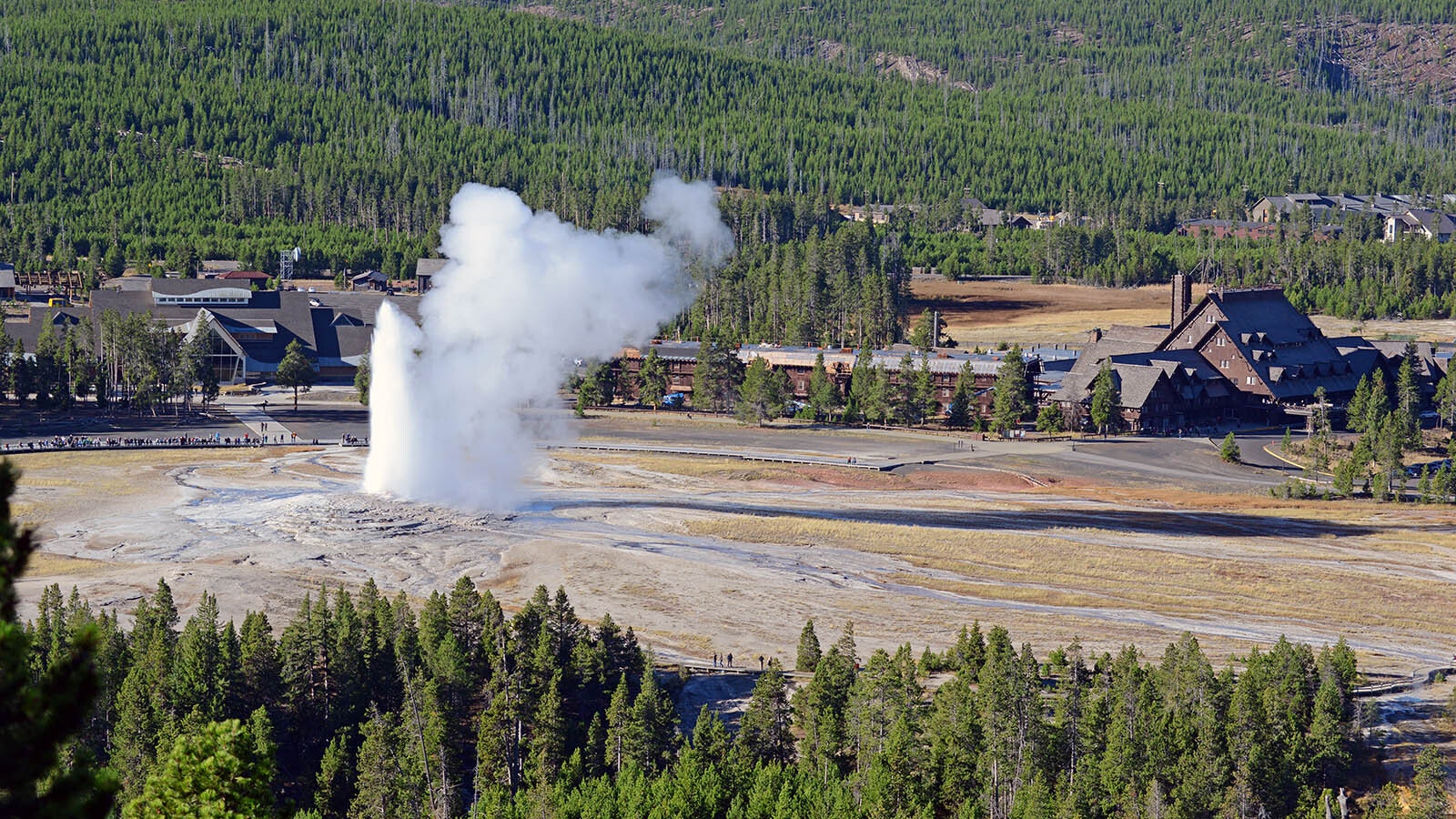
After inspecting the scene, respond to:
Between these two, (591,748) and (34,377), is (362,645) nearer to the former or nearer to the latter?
(591,748)

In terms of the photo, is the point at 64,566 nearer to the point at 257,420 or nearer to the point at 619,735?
the point at 619,735

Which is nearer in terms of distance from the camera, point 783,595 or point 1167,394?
point 783,595

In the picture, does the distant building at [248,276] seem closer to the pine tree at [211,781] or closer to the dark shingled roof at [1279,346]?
the dark shingled roof at [1279,346]

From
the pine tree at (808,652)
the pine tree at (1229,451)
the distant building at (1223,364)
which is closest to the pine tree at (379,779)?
the pine tree at (808,652)

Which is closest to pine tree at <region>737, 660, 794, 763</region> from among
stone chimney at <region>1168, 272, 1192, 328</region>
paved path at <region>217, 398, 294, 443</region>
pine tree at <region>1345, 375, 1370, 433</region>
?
paved path at <region>217, 398, 294, 443</region>

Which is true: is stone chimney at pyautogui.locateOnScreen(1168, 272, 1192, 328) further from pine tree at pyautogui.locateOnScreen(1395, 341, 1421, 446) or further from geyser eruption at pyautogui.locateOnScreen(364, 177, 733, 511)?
geyser eruption at pyautogui.locateOnScreen(364, 177, 733, 511)

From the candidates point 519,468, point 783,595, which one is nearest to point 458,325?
point 519,468

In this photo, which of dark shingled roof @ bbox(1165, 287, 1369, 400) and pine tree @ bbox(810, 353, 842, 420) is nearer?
pine tree @ bbox(810, 353, 842, 420)
